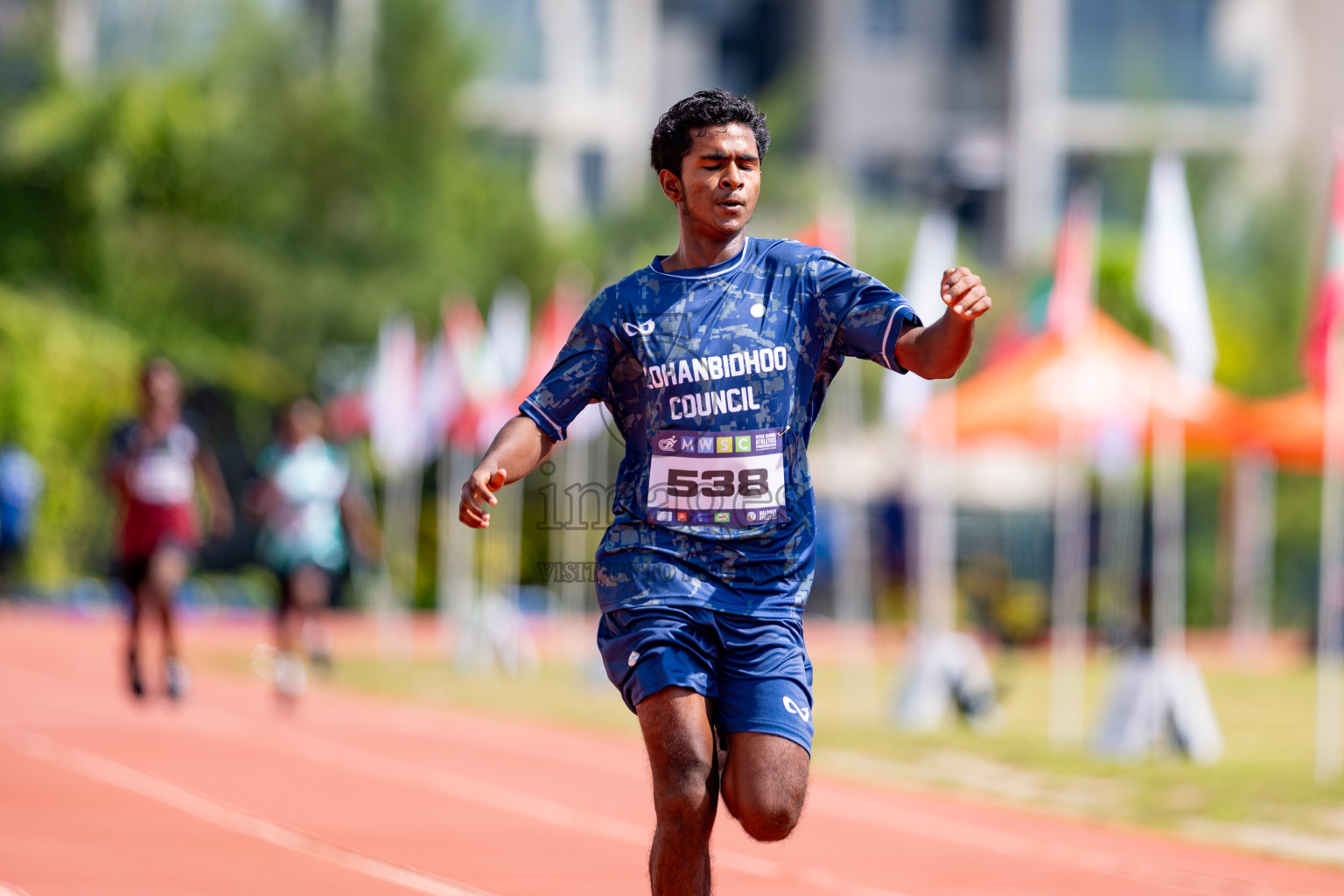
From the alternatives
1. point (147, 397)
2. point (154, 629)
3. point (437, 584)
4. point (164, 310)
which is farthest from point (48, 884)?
point (164, 310)

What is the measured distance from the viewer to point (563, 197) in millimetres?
46812

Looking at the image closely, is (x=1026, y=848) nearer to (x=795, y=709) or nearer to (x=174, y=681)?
(x=795, y=709)

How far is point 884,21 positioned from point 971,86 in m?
2.84

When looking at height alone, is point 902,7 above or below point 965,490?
above

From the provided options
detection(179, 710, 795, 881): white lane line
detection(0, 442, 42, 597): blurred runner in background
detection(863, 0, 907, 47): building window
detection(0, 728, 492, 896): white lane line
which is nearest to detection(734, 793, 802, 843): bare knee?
detection(0, 728, 492, 896): white lane line

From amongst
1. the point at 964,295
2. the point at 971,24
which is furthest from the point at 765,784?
the point at 971,24

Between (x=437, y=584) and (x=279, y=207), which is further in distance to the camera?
(x=279, y=207)

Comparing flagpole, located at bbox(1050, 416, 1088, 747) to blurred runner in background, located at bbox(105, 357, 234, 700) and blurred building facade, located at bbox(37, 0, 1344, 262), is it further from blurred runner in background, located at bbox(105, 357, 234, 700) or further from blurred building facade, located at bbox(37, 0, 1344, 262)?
blurred building facade, located at bbox(37, 0, 1344, 262)

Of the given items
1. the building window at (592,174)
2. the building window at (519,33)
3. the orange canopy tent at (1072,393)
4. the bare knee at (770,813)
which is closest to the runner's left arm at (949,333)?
the bare knee at (770,813)

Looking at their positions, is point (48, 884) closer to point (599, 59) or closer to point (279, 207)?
point (279, 207)

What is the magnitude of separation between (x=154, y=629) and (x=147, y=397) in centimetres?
1149

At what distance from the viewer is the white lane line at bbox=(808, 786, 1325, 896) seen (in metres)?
Result: 8.09

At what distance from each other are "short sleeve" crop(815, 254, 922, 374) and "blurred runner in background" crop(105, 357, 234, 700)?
857 cm

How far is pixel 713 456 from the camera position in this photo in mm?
4805
